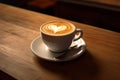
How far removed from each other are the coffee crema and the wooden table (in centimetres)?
11

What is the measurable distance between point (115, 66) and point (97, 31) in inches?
10.6

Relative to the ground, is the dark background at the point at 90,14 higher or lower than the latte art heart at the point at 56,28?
lower

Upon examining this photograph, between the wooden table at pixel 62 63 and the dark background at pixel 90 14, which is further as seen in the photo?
the dark background at pixel 90 14

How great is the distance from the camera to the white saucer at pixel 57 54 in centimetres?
68

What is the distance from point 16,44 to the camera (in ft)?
2.61

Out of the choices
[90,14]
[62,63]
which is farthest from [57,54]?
[90,14]

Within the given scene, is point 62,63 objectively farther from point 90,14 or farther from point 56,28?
point 90,14

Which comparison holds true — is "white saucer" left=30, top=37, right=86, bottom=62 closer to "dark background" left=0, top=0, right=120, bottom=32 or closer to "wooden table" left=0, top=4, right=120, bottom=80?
"wooden table" left=0, top=4, right=120, bottom=80

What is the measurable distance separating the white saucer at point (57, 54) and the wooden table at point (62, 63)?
2cm

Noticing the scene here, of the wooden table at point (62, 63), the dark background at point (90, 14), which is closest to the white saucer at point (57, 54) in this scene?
the wooden table at point (62, 63)

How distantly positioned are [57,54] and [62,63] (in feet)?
0.15

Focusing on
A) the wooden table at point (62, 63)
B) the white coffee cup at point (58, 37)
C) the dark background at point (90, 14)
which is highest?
the white coffee cup at point (58, 37)

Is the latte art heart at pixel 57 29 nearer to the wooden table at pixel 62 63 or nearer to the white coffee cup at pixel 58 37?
the white coffee cup at pixel 58 37

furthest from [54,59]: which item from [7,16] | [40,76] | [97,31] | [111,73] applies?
[7,16]
